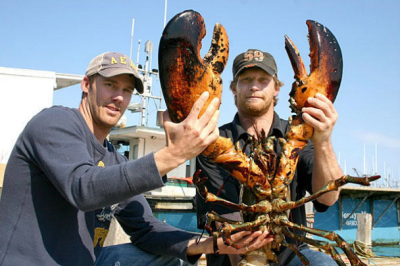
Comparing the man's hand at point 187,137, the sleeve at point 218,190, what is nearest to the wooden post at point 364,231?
the sleeve at point 218,190

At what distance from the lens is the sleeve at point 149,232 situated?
3295mm

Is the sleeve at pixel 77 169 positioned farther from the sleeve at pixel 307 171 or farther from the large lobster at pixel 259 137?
the sleeve at pixel 307 171

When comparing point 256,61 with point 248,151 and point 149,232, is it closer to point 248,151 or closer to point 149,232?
point 248,151

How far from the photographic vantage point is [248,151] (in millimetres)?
3557

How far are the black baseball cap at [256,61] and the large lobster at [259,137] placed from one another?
28.7 inches

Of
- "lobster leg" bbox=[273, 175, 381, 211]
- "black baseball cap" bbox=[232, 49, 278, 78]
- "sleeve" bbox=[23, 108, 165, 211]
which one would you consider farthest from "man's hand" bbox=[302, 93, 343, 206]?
"sleeve" bbox=[23, 108, 165, 211]

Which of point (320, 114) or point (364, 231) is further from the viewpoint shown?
point (364, 231)

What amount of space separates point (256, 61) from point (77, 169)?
2071 millimetres

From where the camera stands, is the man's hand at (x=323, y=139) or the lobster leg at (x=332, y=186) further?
the man's hand at (x=323, y=139)

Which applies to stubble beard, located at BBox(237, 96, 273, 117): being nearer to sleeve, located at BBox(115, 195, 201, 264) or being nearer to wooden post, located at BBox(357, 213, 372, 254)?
sleeve, located at BBox(115, 195, 201, 264)

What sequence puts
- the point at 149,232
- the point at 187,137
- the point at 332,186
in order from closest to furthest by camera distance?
the point at 187,137 < the point at 332,186 < the point at 149,232

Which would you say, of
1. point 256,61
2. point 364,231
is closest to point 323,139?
point 256,61

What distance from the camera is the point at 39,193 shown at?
2.50 m

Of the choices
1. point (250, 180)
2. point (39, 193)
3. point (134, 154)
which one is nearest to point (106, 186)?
point (39, 193)
